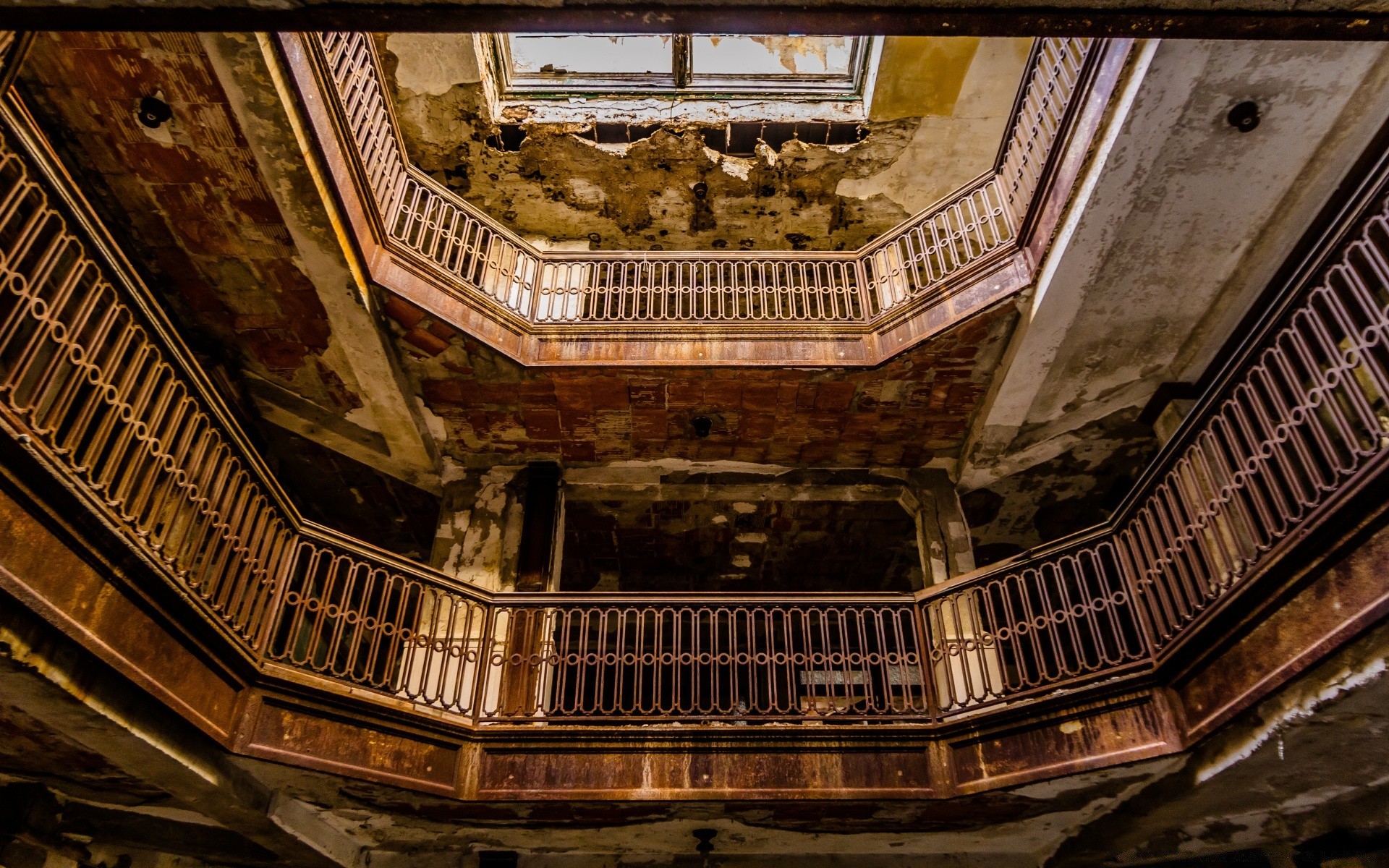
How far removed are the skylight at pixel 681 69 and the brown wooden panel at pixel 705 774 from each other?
25.8 ft

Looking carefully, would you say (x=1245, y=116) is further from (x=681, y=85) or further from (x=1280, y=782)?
(x=681, y=85)

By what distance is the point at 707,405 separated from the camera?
8.66 metres

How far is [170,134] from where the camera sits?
5793 millimetres

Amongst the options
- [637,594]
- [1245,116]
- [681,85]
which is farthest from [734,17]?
[681,85]

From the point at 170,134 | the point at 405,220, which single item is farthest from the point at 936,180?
the point at 170,134

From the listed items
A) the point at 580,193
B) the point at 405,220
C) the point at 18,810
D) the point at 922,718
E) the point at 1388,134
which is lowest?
the point at 18,810

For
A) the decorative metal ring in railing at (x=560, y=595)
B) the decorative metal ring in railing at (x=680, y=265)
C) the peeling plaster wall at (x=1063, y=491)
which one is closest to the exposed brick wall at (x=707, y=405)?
the decorative metal ring in railing at (x=680, y=265)

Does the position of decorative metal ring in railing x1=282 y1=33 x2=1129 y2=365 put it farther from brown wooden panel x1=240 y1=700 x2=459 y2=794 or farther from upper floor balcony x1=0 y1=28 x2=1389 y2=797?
brown wooden panel x1=240 y1=700 x2=459 y2=794

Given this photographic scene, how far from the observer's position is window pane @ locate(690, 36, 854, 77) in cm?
1080

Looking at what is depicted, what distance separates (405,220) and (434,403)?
1802 millimetres

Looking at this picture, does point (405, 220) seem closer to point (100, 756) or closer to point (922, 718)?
point (100, 756)

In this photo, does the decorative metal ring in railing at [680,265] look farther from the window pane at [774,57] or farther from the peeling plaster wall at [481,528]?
the window pane at [774,57]

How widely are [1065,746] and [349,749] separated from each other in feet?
15.7

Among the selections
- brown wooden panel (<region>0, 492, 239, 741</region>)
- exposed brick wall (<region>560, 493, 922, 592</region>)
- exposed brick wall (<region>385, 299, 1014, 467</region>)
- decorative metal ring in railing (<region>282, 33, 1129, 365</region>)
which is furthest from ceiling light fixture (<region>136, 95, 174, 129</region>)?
exposed brick wall (<region>560, 493, 922, 592</region>)
